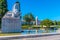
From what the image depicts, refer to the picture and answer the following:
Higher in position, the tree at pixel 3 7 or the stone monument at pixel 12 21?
the tree at pixel 3 7

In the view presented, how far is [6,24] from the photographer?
87.5ft

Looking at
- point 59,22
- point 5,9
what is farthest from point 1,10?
point 59,22

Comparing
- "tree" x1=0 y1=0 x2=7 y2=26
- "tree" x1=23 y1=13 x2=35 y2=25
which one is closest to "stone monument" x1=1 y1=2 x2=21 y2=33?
"tree" x1=0 y1=0 x2=7 y2=26

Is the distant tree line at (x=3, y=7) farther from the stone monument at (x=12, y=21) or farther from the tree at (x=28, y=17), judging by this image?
the tree at (x=28, y=17)

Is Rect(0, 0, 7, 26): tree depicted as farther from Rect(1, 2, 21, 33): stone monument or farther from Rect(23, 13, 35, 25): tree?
Rect(23, 13, 35, 25): tree

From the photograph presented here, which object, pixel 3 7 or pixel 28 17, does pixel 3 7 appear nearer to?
pixel 3 7

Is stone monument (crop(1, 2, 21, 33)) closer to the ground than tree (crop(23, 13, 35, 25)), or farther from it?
closer to the ground

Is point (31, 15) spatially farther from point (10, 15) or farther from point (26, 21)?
point (10, 15)

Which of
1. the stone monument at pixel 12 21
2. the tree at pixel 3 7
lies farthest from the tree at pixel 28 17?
the stone monument at pixel 12 21

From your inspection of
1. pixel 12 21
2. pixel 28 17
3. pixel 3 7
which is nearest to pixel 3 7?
pixel 3 7

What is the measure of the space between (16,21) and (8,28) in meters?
1.72

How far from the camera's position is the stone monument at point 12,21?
26603 millimetres

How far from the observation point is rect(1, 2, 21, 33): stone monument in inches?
1047

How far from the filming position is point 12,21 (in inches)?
1056
